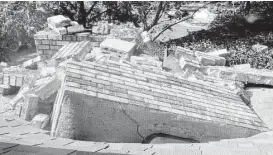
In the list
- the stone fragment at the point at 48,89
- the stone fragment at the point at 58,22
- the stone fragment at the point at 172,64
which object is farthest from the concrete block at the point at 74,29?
the stone fragment at the point at 48,89

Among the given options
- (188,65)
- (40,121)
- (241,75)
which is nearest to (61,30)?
(188,65)

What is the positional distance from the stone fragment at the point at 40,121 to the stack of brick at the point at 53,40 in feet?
7.88

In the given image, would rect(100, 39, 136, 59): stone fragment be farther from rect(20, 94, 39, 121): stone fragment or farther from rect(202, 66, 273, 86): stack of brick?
rect(20, 94, 39, 121): stone fragment

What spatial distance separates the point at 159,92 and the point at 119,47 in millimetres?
1962

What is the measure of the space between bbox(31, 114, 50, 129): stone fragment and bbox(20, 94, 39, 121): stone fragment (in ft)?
0.45

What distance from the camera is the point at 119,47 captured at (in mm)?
5516

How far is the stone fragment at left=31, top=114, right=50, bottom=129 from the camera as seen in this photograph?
3.61 meters

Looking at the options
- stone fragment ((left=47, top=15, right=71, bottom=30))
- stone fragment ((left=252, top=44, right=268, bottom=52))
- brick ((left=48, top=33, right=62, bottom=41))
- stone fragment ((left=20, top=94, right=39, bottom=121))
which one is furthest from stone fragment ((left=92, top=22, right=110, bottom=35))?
stone fragment ((left=252, top=44, right=268, bottom=52))

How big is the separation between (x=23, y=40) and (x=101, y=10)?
2835 mm

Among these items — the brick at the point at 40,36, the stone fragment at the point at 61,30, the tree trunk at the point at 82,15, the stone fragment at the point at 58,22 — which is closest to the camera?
the brick at the point at 40,36

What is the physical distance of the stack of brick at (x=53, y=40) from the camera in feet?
19.1

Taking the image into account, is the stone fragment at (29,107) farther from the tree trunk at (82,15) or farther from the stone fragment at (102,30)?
the tree trunk at (82,15)

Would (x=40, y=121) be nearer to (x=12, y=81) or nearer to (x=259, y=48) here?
(x=12, y=81)

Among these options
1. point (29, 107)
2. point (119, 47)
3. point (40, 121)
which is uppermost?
point (119, 47)
